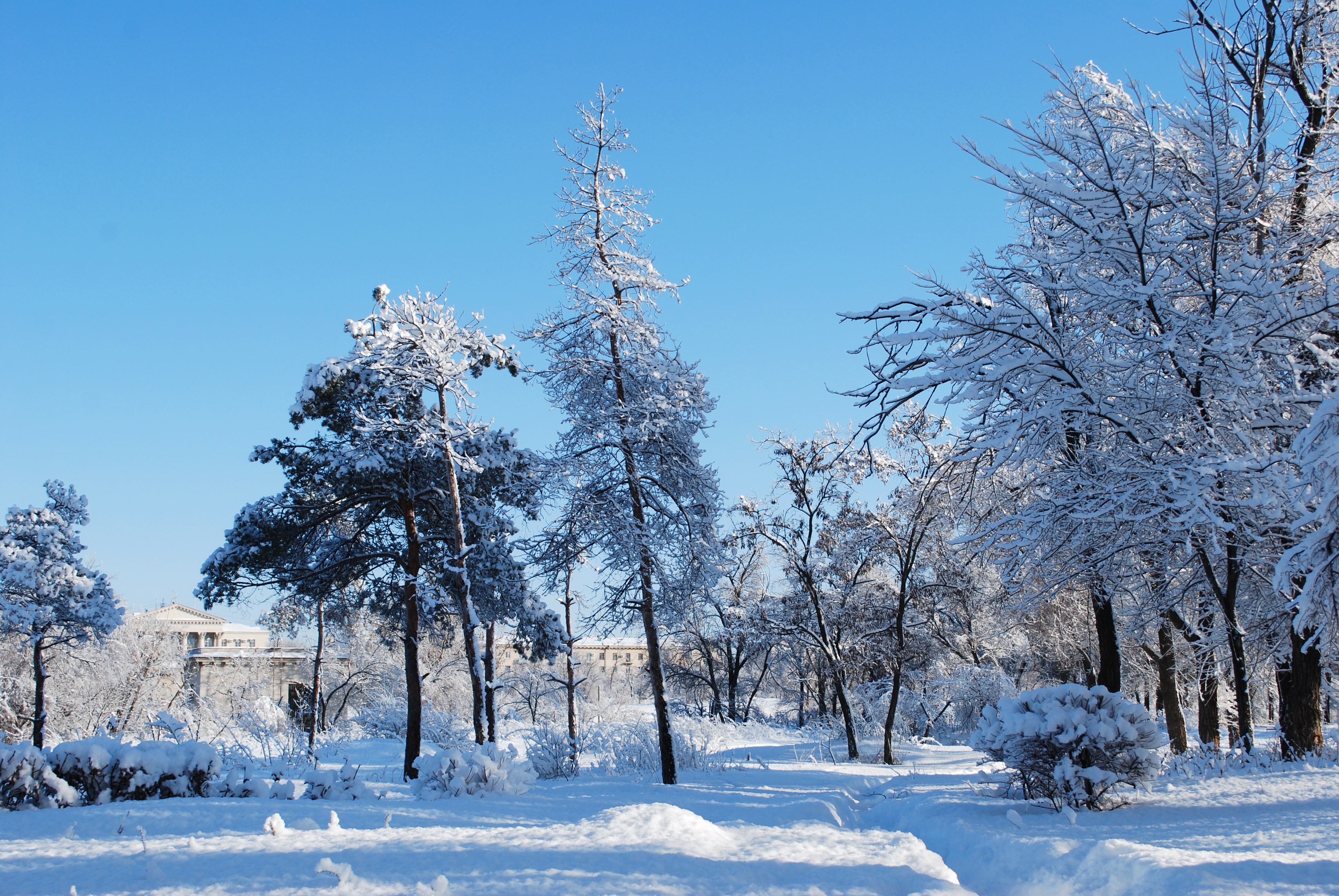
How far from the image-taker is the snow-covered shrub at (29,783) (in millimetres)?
6312

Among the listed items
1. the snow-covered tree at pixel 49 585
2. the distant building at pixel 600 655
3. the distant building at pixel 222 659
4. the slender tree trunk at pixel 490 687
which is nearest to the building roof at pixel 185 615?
the distant building at pixel 222 659

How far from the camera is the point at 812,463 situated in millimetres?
20766

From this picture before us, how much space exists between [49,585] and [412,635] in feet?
44.2

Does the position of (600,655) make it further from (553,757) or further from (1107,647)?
(1107,647)

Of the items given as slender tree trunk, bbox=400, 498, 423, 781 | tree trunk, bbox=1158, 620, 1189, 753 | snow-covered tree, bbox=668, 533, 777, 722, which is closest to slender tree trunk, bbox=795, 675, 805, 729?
snow-covered tree, bbox=668, 533, 777, 722

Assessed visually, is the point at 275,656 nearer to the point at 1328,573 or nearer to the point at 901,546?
the point at 901,546

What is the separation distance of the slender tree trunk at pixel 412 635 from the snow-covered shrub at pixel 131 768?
7.31 m

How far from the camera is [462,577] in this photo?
589 inches

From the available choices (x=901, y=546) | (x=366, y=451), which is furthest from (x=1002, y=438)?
(x=901, y=546)

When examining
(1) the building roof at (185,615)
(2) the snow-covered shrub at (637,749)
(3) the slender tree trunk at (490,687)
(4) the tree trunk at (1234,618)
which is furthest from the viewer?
(1) the building roof at (185,615)

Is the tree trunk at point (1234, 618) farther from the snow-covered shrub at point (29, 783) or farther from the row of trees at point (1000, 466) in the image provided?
the snow-covered shrub at point (29, 783)

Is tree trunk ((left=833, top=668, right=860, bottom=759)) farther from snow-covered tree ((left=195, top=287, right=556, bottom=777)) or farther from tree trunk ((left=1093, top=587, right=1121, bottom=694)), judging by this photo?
tree trunk ((left=1093, top=587, right=1121, bottom=694))

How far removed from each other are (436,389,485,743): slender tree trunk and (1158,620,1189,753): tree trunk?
42.8 ft

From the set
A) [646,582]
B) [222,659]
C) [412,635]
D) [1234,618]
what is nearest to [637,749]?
[646,582]
